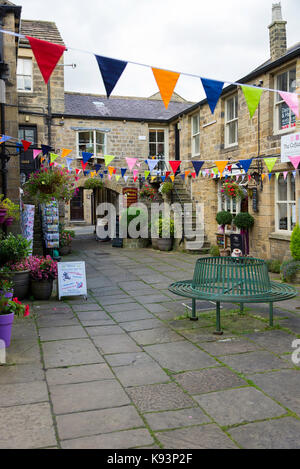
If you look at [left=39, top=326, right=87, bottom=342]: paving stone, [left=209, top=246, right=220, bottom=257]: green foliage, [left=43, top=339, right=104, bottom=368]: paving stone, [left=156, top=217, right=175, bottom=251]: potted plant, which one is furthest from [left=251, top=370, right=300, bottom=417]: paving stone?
[left=156, top=217, right=175, bottom=251]: potted plant

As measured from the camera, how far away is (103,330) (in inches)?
218

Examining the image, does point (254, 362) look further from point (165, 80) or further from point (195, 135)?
point (195, 135)

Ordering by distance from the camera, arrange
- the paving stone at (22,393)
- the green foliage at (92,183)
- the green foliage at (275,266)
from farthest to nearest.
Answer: the green foliage at (92,183)
the green foliage at (275,266)
the paving stone at (22,393)

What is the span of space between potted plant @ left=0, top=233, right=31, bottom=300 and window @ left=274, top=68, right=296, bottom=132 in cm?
673

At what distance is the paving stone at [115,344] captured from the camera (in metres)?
4.71

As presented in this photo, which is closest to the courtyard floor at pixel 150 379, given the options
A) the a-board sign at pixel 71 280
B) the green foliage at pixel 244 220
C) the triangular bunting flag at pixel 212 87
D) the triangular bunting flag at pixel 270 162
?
the a-board sign at pixel 71 280

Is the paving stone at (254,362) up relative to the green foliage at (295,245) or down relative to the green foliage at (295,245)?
down

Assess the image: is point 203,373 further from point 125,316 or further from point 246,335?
point 125,316

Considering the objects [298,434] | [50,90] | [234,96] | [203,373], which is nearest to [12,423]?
[203,373]

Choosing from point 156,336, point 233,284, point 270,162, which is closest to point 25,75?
point 270,162

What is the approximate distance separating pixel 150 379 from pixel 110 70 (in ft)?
A: 12.1

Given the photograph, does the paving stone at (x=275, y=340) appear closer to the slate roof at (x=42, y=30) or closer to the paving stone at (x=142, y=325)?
the paving stone at (x=142, y=325)

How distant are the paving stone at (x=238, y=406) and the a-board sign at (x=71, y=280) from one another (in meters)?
4.27
